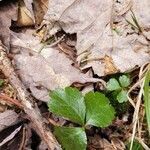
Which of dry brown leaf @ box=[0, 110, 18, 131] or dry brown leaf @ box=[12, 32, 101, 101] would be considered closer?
dry brown leaf @ box=[0, 110, 18, 131]

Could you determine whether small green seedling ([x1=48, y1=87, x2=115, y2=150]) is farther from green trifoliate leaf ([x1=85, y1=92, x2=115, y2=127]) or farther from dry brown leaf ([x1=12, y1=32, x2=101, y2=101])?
dry brown leaf ([x1=12, y1=32, x2=101, y2=101])

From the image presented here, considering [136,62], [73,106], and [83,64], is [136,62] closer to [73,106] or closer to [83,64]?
[83,64]

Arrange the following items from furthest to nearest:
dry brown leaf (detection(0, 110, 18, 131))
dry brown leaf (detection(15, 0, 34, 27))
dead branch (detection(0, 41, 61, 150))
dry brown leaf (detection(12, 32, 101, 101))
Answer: dry brown leaf (detection(15, 0, 34, 27)) < dry brown leaf (detection(12, 32, 101, 101)) < dry brown leaf (detection(0, 110, 18, 131)) < dead branch (detection(0, 41, 61, 150))

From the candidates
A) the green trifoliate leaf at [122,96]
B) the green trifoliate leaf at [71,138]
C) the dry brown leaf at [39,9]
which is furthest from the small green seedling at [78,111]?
the dry brown leaf at [39,9]

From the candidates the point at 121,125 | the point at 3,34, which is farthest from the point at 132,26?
the point at 3,34

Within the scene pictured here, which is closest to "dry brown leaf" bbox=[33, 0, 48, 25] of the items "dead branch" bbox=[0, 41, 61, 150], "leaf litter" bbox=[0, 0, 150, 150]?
"leaf litter" bbox=[0, 0, 150, 150]

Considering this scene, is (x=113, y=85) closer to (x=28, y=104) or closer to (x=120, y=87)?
(x=120, y=87)
